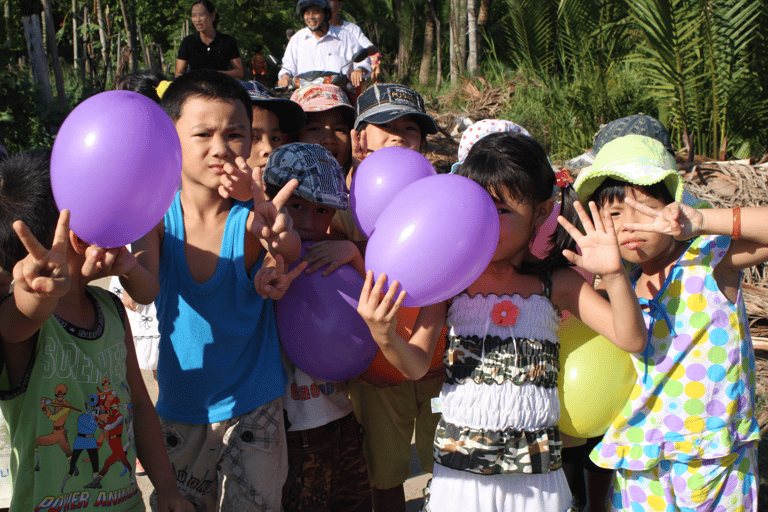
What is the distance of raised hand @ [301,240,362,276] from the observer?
2152 mm

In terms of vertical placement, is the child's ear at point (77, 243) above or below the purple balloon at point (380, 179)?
below

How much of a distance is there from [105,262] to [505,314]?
49.3 inches

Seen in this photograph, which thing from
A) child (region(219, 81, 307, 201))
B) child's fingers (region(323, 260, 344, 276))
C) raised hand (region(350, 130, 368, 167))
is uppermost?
child (region(219, 81, 307, 201))

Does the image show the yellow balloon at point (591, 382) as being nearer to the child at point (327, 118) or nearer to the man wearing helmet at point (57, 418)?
the man wearing helmet at point (57, 418)

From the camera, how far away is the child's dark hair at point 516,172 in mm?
1985

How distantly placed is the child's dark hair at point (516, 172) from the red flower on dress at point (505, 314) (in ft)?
0.50

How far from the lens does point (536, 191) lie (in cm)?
201

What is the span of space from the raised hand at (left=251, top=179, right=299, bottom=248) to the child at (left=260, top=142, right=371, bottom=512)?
0.90 ft

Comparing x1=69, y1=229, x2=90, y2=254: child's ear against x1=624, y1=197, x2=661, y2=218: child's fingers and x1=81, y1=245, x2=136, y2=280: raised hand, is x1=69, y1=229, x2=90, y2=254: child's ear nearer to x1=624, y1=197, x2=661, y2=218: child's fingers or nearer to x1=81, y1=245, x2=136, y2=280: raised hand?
x1=81, y1=245, x2=136, y2=280: raised hand

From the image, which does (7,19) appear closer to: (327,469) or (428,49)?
(327,469)

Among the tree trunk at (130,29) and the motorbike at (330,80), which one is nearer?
the motorbike at (330,80)

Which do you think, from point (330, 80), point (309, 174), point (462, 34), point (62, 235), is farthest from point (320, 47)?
point (462, 34)

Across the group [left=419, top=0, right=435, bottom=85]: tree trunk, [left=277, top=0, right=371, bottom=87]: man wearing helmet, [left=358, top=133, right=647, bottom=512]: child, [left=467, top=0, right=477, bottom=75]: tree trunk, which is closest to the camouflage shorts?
[left=358, top=133, right=647, bottom=512]: child

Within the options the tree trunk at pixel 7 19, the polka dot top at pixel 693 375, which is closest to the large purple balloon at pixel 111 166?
the polka dot top at pixel 693 375
